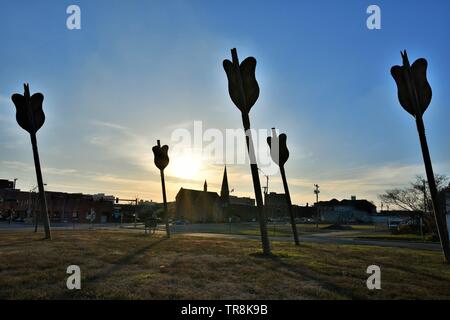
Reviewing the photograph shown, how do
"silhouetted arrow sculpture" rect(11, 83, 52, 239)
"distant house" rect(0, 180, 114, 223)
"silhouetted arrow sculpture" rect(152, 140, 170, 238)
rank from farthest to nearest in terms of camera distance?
1. "distant house" rect(0, 180, 114, 223)
2. "silhouetted arrow sculpture" rect(152, 140, 170, 238)
3. "silhouetted arrow sculpture" rect(11, 83, 52, 239)

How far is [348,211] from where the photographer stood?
11006cm

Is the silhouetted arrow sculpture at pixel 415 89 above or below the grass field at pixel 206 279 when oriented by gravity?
above

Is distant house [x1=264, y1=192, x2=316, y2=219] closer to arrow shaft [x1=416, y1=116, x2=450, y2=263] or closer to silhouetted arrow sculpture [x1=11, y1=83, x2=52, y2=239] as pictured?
silhouetted arrow sculpture [x1=11, y1=83, x2=52, y2=239]

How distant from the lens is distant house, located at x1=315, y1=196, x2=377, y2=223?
108 m

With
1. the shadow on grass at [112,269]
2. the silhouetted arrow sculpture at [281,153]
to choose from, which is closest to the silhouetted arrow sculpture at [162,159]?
the silhouetted arrow sculpture at [281,153]

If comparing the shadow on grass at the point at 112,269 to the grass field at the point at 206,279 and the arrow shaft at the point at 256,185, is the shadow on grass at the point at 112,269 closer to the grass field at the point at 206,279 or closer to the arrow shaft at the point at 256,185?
the grass field at the point at 206,279

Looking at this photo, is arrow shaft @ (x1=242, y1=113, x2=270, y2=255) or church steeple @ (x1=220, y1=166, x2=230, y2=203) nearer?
arrow shaft @ (x1=242, y1=113, x2=270, y2=255)

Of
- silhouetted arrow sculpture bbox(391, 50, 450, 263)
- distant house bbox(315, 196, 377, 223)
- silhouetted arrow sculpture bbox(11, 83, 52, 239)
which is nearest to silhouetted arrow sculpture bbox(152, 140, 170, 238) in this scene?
silhouetted arrow sculpture bbox(11, 83, 52, 239)

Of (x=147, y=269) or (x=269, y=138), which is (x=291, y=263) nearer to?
(x=147, y=269)

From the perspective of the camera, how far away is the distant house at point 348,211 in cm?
10819
